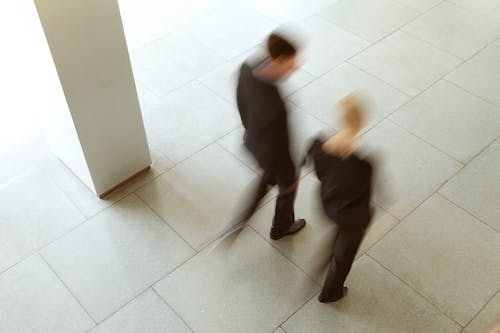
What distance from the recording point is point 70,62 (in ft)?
9.13

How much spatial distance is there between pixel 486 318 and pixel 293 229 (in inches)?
44.1

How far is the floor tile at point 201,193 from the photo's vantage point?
330 centimetres

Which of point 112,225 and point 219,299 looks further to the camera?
point 112,225

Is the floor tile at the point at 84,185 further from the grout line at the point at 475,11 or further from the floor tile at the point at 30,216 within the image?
the grout line at the point at 475,11

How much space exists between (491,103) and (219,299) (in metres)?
2.49

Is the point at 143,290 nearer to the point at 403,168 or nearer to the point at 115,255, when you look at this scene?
the point at 115,255

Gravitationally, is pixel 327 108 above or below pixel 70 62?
below

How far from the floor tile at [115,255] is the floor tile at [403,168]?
129 cm

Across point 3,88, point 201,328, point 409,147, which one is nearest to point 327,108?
point 409,147

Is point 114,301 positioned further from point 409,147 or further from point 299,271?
point 409,147

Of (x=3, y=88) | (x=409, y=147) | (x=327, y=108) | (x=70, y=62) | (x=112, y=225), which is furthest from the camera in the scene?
(x=3, y=88)

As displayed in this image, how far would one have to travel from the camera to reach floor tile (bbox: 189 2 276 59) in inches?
180

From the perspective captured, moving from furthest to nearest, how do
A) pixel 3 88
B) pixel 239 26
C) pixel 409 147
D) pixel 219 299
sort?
1. pixel 239 26
2. pixel 3 88
3. pixel 409 147
4. pixel 219 299

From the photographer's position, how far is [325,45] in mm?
4539
